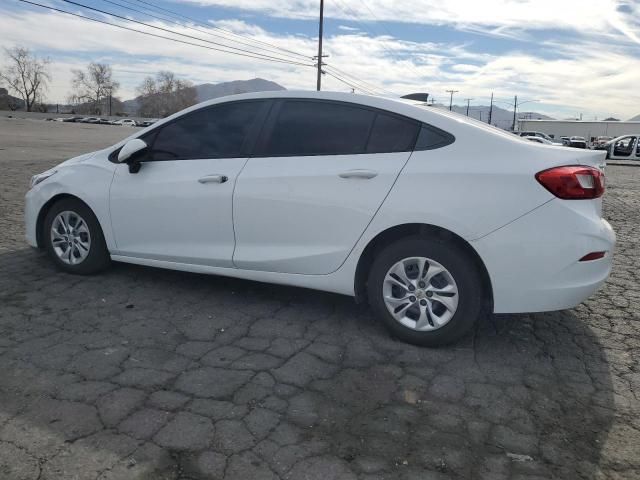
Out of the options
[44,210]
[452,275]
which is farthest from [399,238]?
[44,210]

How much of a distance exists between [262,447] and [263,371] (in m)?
0.75

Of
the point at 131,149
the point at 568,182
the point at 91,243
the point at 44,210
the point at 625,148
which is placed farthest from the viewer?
the point at 625,148

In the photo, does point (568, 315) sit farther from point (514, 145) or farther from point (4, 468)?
point (4, 468)

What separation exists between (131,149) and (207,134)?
622mm

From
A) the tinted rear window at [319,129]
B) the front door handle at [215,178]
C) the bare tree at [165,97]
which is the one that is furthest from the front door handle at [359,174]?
the bare tree at [165,97]

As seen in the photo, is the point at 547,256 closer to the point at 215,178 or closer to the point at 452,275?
the point at 452,275

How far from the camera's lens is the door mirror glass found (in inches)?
169

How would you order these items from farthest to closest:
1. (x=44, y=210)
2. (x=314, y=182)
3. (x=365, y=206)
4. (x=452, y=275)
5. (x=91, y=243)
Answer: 1. (x=44, y=210)
2. (x=91, y=243)
3. (x=314, y=182)
4. (x=365, y=206)
5. (x=452, y=275)

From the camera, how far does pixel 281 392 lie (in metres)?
2.96

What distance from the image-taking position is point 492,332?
3.90 m

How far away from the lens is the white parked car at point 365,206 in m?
3.23

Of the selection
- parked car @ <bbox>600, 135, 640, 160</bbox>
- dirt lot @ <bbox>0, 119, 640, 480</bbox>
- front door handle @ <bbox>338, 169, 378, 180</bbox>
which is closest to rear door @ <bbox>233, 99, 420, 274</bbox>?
front door handle @ <bbox>338, 169, 378, 180</bbox>

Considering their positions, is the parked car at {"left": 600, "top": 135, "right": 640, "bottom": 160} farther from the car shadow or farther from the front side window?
the front side window

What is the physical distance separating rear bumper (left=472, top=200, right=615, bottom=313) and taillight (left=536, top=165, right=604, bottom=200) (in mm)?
50
